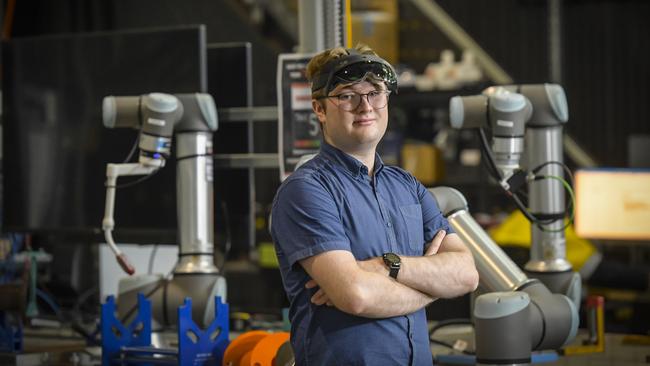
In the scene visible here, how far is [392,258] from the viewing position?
219 centimetres

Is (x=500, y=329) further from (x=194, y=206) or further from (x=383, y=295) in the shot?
(x=194, y=206)

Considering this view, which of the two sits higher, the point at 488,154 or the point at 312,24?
the point at 312,24

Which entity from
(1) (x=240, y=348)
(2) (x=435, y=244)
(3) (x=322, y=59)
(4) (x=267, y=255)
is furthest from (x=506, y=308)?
(4) (x=267, y=255)

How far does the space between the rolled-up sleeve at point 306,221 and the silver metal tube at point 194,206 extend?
996mm

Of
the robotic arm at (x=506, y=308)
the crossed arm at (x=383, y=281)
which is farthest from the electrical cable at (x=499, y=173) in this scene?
the crossed arm at (x=383, y=281)

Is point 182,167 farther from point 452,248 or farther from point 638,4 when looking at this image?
point 638,4

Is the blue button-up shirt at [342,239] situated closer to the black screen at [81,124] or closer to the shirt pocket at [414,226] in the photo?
the shirt pocket at [414,226]

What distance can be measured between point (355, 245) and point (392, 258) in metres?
0.08

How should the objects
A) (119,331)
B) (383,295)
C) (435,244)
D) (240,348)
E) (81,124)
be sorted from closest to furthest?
(383,295) < (435,244) < (240,348) < (119,331) < (81,124)

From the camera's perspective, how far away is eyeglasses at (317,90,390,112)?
7.38 ft

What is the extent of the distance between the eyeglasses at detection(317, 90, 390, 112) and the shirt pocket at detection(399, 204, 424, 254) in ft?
0.74

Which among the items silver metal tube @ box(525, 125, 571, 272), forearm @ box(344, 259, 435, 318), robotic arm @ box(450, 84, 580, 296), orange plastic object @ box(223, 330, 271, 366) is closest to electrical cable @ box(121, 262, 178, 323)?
orange plastic object @ box(223, 330, 271, 366)

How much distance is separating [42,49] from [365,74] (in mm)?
1865

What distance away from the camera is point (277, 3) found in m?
8.06
